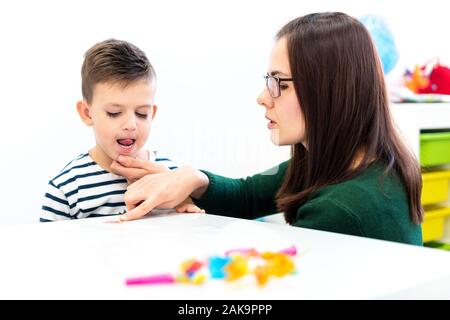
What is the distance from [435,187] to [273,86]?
1.63m

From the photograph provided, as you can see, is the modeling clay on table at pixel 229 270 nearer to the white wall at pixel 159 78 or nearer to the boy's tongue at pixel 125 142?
the boy's tongue at pixel 125 142

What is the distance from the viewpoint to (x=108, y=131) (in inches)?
51.7

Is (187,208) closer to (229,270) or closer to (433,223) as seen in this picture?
(229,270)

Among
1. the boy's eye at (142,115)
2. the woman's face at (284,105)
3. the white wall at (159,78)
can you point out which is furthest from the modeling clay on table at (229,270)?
the white wall at (159,78)

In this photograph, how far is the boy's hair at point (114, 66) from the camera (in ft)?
4.32

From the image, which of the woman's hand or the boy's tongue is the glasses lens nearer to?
the woman's hand

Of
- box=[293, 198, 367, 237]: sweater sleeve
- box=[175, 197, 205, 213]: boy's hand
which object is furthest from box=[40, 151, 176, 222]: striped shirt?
box=[293, 198, 367, 237]: sweater sleeve

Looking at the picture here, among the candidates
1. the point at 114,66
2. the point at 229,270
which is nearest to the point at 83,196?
the point at 114,66

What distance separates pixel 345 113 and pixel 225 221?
356mm

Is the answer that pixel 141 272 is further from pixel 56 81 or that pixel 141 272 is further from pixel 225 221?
pixel 56 81

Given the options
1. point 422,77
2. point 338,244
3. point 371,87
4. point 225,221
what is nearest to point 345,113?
point 371,87

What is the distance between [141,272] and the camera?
571 millimetres

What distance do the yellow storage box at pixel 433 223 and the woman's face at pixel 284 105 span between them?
151cm

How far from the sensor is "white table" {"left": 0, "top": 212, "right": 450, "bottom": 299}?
508 mm
